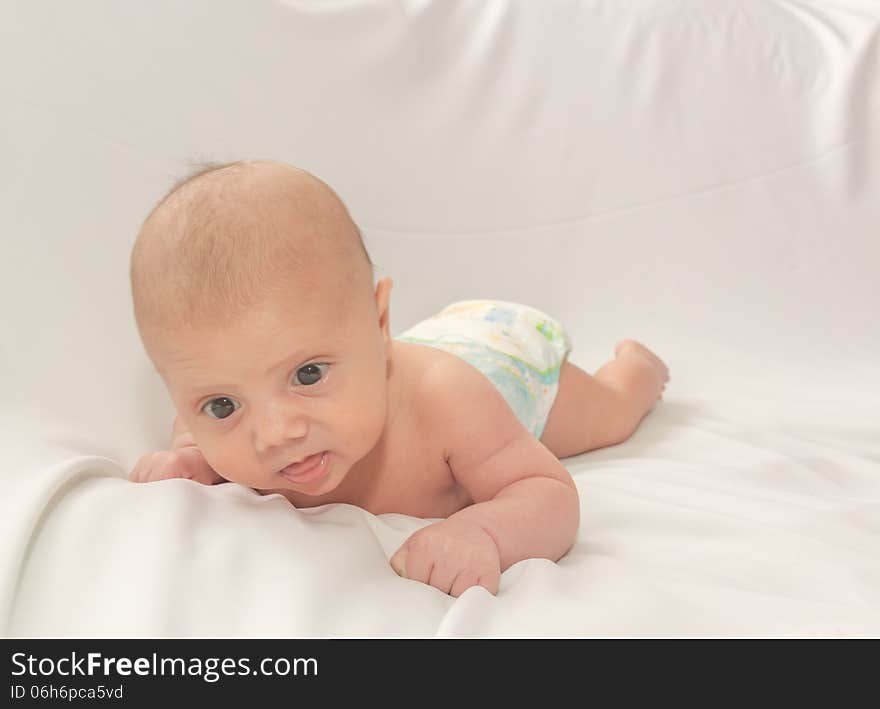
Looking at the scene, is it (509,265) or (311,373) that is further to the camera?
(509,265)

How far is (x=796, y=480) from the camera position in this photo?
1.37m

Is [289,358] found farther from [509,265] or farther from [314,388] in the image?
[509,265]

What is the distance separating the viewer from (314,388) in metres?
1.00

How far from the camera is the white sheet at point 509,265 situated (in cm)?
86

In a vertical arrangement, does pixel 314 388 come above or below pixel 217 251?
below

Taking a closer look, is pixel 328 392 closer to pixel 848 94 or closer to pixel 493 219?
pixel 493 219

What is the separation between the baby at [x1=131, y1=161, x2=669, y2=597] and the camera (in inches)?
37.3

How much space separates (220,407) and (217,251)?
17cm

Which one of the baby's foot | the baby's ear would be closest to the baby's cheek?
the baby's ear

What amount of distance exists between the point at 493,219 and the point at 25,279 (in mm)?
1087

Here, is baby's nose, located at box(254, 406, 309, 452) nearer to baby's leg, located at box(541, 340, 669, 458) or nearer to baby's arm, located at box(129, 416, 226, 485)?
baby's arm, located at box(129, 416, 226, 485)

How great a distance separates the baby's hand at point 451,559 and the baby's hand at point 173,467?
303 millimetres

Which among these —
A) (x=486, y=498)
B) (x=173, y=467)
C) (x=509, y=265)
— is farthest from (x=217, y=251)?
(x=509, y=265)
